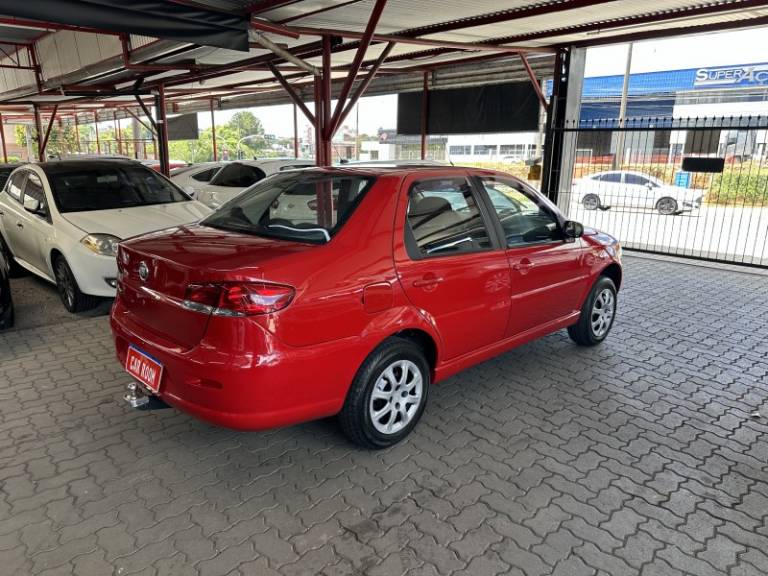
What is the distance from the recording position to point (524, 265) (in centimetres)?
371

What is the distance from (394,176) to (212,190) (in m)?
7.84

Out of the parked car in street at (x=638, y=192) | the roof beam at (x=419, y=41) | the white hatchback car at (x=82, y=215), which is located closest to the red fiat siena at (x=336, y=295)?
the white hatchback car at (x=82, y=215)

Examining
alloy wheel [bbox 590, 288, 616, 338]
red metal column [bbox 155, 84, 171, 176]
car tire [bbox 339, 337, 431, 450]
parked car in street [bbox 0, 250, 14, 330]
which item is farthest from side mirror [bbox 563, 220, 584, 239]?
red metal column [bbox 155, 84, 171, 176]

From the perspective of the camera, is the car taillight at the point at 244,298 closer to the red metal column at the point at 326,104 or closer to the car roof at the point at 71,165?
the car roof at the point at 71,165

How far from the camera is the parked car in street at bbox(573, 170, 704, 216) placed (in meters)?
11.5

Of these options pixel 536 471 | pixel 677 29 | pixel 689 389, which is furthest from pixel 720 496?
pixel 677 29

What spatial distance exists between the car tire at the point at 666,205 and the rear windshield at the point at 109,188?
10.4m

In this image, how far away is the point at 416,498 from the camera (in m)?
2.75

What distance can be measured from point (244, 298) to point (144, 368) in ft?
2.78

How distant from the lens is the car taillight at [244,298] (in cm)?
247

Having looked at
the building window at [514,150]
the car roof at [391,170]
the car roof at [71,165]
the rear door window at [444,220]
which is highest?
the building window at [514,150]

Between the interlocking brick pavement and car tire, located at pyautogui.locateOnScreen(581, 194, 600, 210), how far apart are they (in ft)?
24.5

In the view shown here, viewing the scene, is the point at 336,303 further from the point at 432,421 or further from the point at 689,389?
the point at 689,389

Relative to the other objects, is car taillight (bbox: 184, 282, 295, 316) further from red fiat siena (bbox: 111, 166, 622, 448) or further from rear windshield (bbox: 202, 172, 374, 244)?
rear windshield (bbox: 202, 172, 374, 244)
